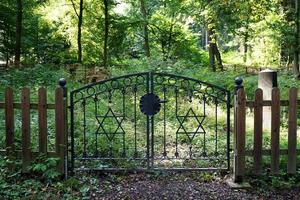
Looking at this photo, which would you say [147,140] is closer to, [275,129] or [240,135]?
[240,135]

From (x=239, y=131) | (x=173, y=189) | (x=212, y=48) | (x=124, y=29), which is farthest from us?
(x=212, y=48)

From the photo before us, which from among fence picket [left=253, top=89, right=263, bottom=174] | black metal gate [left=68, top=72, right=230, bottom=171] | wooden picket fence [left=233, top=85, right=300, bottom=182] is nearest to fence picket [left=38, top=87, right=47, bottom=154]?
black metal gate [left=68, top=72, right=230, bottom=171]

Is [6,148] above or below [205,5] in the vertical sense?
below

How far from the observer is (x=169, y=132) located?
813 cm

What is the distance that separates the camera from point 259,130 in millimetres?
5535

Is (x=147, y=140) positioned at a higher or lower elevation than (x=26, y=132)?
lower

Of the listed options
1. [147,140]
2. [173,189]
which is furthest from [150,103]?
[173,189]

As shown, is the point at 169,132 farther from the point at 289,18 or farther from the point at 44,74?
the point at 289,18

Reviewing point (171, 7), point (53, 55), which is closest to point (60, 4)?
point (53, 55)

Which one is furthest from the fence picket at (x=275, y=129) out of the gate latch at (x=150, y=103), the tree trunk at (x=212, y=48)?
the tree trunk at (x=212, y=48)

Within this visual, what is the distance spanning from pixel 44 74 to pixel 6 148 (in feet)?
29.7

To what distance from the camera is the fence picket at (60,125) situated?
5496mm

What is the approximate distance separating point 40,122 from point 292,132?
341cm

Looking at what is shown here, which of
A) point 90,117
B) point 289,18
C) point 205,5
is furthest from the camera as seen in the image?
point 205,5
